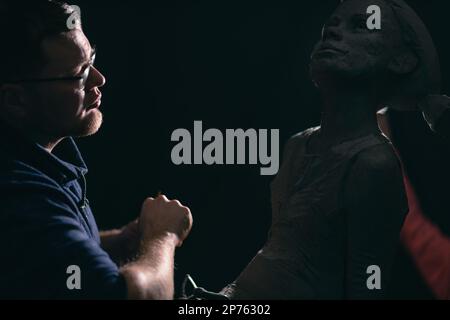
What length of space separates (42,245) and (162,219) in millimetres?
344

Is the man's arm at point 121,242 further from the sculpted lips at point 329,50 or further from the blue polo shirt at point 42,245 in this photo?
the sculpted lips at point 329,50

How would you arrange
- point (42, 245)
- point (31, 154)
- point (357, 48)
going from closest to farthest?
point (42, 245), point (31, 154), point (357, 48)

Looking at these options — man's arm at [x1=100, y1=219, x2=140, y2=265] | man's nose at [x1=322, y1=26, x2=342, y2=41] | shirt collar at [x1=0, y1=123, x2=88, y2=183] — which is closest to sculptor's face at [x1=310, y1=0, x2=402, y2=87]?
man's nose at [x1=322, y1=26, x2=342, y2=41]

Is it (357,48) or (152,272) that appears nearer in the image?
(152,272)

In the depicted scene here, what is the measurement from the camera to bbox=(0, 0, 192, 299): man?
1.78 m

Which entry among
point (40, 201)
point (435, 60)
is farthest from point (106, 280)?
point (435, 60)

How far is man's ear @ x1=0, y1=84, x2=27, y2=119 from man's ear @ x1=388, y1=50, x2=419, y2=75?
1.15m

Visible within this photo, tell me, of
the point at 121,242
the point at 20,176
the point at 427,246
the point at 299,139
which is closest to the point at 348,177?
the point at 299,139

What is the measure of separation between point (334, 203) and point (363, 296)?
30cm

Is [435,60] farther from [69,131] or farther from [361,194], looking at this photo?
[69,131]

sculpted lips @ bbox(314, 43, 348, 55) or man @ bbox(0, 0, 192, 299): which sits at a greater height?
sculpted lips @ bbox(314, 43, 348, 55)

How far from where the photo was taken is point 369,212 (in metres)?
2.18

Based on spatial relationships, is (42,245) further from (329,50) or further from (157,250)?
(329,50)

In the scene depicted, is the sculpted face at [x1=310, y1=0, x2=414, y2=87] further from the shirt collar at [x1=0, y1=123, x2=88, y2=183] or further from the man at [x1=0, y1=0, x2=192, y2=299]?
the shirt collar at [x1=0, y1=123, x2=88, y2=183]
